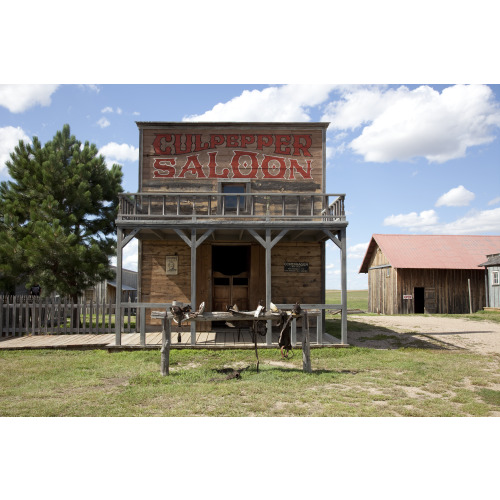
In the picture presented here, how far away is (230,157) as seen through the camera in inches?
557

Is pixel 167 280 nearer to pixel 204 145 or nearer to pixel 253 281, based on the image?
pixel 253 281

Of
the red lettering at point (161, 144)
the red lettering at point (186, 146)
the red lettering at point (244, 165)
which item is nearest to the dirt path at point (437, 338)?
the red lettering at point (244, 165)

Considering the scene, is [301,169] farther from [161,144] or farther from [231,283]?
[161,144]

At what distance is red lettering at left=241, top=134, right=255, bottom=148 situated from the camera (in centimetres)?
1421

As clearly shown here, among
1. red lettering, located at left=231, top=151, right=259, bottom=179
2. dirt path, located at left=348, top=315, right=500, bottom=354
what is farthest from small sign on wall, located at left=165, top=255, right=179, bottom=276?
dirt path, located at left=348, top=315, right=500, bottom=354

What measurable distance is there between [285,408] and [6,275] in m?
13.8

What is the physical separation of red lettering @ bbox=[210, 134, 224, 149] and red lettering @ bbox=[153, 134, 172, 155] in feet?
4.84

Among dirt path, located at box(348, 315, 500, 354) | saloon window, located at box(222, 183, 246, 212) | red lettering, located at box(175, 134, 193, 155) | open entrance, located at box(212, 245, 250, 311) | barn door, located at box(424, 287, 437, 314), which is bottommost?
dirt path, located at box(348, 315, 500, 354)

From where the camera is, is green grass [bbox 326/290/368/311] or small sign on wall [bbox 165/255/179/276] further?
green grass [bbox 326/290/368/311]

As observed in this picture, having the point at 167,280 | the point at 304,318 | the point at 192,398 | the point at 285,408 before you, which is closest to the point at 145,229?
the point at 167,280

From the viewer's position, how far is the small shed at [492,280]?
2584 centimetres

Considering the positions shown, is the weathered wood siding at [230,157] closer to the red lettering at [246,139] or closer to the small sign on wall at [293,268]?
the red lettering at [246,139]

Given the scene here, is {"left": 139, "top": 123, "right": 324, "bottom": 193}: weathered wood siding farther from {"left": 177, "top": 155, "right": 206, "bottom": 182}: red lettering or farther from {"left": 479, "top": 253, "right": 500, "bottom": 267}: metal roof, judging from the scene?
{"left": 479, "top": 253, "right": 500, "bottom": 267}: metal roof

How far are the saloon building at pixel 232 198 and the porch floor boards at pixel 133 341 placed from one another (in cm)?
128
